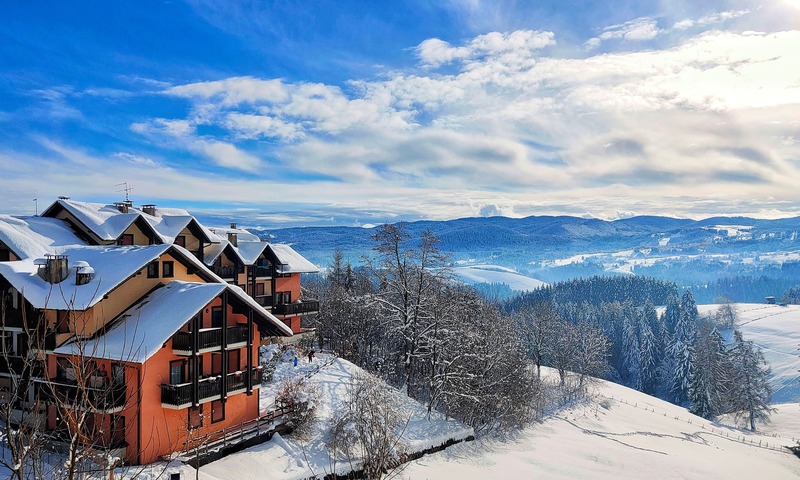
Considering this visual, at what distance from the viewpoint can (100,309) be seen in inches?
976

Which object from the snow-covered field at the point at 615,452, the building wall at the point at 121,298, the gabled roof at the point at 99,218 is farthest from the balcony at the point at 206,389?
the gabled roof at the point at 99,218

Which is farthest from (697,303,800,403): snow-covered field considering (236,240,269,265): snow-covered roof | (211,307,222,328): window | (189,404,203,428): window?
(189,404,203,428): window

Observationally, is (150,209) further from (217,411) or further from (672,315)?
(672,315)

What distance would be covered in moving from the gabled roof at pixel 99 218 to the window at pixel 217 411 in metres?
13.0

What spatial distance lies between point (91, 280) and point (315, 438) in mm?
13851

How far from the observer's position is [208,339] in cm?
2553

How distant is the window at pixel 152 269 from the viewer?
2712 centimetres

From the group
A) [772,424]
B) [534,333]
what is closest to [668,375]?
[772,424]

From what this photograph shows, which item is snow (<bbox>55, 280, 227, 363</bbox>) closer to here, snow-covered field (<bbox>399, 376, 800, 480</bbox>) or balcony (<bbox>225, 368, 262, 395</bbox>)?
balcony (<bbox>225, 368, 262, 395</bbox>)

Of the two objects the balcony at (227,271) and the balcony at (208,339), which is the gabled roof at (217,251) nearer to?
the balcony at (227,271)

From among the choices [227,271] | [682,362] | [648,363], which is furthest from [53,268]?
[648,363]

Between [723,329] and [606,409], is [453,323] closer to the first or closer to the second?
[606,409]

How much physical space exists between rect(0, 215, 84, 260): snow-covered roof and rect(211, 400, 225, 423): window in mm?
11647

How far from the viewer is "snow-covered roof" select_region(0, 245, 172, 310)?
23.6 m
